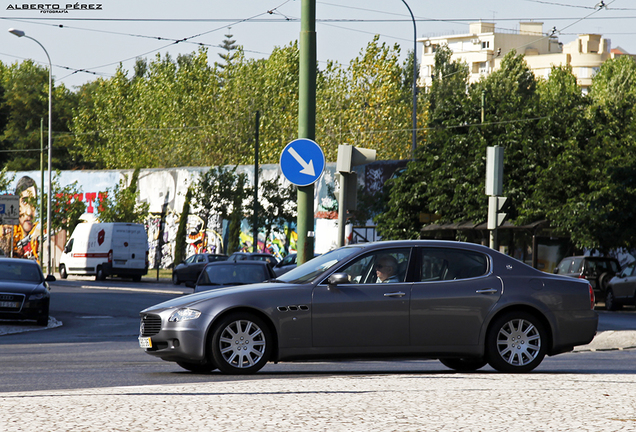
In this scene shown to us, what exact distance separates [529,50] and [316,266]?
12168 cm

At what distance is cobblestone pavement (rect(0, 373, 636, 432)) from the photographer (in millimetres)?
6332

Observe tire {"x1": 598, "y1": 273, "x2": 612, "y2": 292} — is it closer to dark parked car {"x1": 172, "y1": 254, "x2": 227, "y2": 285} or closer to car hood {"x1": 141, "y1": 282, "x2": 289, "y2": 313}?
dark parked car {"x1": 172, "y1": 254, "x2": 227, "y2": 285}

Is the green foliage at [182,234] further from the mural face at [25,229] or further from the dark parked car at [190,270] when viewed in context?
the dark parked car at [190,270]

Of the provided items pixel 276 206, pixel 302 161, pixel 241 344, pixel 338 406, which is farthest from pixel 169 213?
pixel 338 406

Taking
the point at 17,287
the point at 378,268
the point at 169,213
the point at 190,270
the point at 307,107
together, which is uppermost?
the point at 307,107

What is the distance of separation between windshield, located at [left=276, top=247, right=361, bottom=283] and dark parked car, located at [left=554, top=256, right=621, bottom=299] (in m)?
20.7

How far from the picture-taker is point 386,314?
33.4 ft

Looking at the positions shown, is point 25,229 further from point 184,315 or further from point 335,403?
point 335,403

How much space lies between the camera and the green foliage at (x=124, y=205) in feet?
188

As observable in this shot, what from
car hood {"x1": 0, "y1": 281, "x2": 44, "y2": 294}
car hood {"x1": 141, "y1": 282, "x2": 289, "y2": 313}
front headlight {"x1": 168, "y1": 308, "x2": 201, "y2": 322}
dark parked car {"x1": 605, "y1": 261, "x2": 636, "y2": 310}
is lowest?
dark parked car {"x1": 605, "y1": 261, "x2": 636, "y2": 310}

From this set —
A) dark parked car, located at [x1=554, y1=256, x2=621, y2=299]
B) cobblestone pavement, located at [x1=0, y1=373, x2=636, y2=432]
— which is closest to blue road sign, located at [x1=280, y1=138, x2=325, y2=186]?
cobblestone pavement, located at [x1=0, y1=373, x2=636, y2=432]

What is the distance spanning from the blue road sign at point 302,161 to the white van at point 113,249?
3091 centimetres

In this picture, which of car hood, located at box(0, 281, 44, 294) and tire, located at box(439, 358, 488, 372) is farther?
car hood, located at box(0, 281, 44, 294)

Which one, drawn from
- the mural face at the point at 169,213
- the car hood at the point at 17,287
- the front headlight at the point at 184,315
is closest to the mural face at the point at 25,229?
the mural face at the point at 169,213
